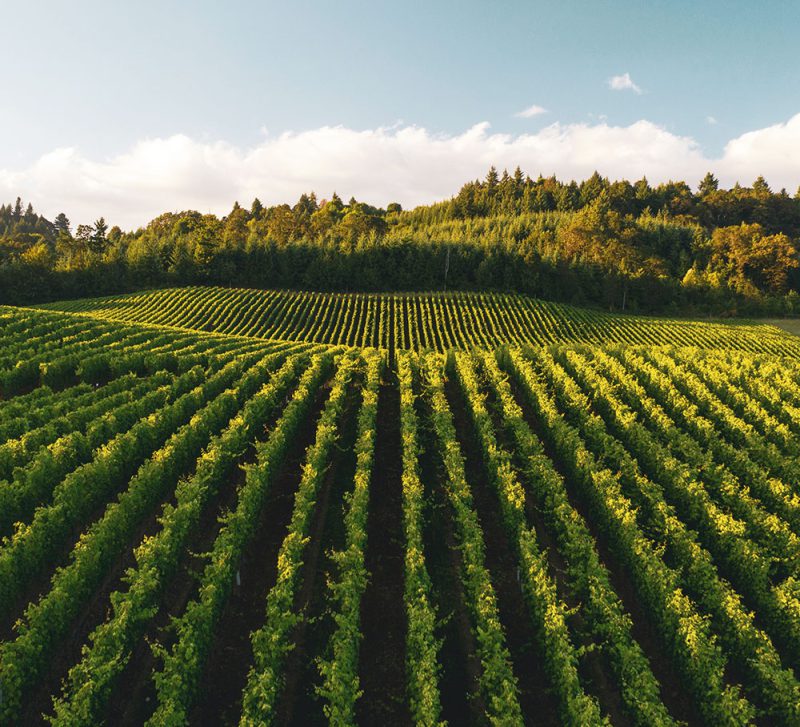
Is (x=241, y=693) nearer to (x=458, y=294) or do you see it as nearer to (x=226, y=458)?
(x=226, y=458)

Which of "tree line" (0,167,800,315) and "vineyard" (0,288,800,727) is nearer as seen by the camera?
"vineyard" (0,288,800,727)

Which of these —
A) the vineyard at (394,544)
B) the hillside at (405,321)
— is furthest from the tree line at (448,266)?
the vineyard at (394,544)

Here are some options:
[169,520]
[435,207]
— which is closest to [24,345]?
[169,520]

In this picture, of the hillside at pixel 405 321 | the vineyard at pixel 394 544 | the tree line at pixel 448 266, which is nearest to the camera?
the vineyard at pixel 394 544

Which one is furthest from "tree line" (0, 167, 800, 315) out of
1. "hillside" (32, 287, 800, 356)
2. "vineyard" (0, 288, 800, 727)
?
"vineyard" (0, 288, 800, 727)

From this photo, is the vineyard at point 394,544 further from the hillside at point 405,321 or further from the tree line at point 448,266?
the tree line at point 448,266

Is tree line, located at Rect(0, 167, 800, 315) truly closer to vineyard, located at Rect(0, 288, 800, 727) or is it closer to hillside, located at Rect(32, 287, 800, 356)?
hillside, located at Rect(32, 287, 800, 356)
